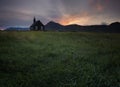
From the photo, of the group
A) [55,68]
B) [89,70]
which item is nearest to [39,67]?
[55,68]

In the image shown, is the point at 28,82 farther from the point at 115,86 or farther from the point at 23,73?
the point at 115,86

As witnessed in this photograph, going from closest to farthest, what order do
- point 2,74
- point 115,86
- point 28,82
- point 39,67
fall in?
point 115,86 → point 28,82 → point 2,74 → point 39,67

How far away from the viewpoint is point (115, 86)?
10156 millimetres

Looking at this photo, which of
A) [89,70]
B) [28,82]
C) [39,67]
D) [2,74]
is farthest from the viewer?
[39,67]

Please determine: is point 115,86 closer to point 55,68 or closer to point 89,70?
point 89,70

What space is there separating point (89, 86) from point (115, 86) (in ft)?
4.94

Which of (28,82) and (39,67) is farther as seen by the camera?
(39,67)

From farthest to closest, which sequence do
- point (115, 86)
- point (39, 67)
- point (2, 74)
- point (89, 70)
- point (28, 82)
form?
point (39, 67) → point (89, 70) → point (2, 74) → point (28, 82) → point (115, 86)

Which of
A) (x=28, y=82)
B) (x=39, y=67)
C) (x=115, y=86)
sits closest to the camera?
(x=115, y=86)

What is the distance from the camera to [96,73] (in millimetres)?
12617

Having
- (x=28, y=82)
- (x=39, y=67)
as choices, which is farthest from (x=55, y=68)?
(x=28, y=82)

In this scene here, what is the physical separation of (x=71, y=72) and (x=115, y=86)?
3.67 m

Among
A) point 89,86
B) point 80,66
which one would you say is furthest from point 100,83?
point 80,66

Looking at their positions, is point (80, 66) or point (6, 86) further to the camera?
point (80, 66)
